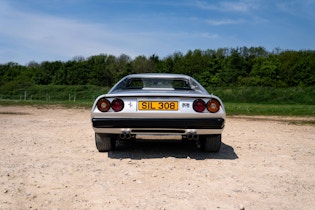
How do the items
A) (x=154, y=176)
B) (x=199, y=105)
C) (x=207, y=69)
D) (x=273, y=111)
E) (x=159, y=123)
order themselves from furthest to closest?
1. (x=207, y=69)
2. (x=273, y=111)
3. (x=199, y=105)
4. (x=159, y=123)
5. (x=154, y=176)

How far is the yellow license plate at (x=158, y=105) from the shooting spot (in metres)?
4.54

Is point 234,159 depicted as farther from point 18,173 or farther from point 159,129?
point 18,173

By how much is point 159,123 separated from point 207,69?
6246 centimetres

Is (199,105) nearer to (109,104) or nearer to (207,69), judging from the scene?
(109,104)

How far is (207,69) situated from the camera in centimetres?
6575

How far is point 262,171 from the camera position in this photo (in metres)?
4.27

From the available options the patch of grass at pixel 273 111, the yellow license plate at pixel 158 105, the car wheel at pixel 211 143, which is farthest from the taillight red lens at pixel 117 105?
the patch of grass at pixel 273 111

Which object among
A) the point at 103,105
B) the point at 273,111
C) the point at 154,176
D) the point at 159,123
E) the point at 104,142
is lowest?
the point at 273,111

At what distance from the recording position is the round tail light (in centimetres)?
462

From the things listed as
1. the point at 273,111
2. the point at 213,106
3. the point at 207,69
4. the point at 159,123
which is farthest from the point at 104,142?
the point at 207,69

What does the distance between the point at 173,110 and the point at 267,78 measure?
2228 inches

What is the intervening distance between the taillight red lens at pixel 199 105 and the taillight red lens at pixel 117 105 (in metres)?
Result: 1.00

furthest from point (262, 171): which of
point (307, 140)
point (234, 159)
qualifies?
point (307, 140)

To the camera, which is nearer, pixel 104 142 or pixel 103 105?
pixel 103 105
